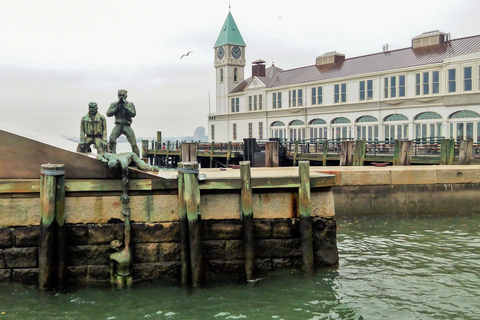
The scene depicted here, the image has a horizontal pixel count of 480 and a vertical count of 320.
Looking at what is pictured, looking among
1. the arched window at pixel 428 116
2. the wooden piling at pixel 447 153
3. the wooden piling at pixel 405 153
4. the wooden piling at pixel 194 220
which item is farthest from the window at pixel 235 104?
the wooden piling at pixel 194 220

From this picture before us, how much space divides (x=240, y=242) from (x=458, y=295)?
3714 mm

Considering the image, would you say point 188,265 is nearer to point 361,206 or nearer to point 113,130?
point 113,130

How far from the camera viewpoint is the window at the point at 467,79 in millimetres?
32438

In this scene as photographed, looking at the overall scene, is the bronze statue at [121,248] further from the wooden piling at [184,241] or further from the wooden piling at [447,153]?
the wooden piling at [447,153]

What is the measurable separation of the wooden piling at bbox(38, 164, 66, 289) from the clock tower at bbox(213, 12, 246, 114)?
158 feet

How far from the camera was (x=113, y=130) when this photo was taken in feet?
30.6

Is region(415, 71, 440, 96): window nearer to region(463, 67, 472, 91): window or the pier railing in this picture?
region(463, 67, 472, 91): window

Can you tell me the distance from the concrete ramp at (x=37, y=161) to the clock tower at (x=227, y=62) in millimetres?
47864

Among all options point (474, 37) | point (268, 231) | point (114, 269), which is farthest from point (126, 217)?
point (474, 37)

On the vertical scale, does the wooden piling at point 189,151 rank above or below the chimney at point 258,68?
below

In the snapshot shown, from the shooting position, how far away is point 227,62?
57188 mm

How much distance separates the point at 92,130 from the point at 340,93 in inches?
1378

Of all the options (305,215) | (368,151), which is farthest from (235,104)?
(305,215)

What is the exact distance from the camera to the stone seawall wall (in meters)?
7.76
